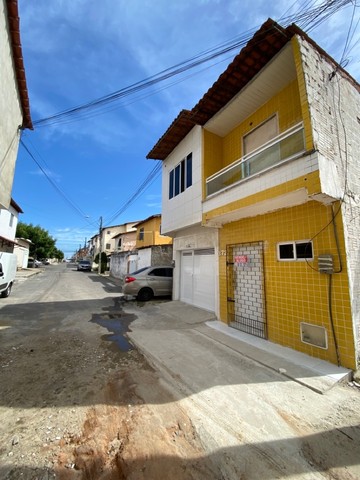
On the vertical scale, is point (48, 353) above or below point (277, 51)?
below

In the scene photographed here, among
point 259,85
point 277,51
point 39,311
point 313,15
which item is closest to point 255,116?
point 259,85

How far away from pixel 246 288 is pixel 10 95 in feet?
29.3

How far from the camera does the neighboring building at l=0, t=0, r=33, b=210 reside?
5438 mm

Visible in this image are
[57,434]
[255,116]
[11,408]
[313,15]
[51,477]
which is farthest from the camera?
[255,116]

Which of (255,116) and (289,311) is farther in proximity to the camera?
(255,116)

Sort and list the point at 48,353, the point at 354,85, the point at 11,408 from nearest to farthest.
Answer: the point at 11,408 < the point at 48,353 < the point at 354,85

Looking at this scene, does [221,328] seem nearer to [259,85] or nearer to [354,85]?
[259,85]

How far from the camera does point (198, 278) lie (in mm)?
9086

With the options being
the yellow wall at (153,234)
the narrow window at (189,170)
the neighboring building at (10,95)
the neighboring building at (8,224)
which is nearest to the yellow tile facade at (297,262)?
the narrow window at (189,170)

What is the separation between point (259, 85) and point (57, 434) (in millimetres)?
8393

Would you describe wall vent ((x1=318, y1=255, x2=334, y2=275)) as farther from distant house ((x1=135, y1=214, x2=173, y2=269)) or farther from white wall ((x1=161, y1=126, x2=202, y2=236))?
distant house ((x1=135, y1=214, x2=173, y2=269))

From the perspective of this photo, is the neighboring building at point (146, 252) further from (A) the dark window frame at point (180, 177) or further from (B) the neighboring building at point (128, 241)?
(B) the neighboring building at point (128, 241)

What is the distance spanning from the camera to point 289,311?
5086mm

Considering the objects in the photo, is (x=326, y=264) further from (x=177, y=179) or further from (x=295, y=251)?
(x=177, y=179)
